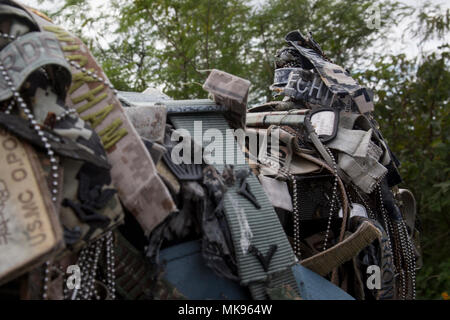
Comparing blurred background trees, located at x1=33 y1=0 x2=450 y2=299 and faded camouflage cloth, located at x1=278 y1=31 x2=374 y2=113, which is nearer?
faded camouflage cloth, located at x1=278 y1=31 x2=374 y2=113

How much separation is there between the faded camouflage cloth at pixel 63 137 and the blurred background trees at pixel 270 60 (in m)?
3.18

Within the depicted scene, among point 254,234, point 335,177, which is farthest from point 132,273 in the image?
point 335,177

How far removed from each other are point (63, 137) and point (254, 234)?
1.77 feet

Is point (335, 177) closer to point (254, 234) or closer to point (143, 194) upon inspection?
point (254, 234)

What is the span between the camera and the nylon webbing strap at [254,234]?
123 centimetres

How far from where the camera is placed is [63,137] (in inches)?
41.5

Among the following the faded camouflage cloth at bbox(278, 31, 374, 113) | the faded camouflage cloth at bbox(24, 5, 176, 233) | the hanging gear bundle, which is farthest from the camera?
the faded camouflage cloth at bbox(278, 31, 374, 113)

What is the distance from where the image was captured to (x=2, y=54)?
3.59 ft

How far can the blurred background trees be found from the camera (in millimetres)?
4086

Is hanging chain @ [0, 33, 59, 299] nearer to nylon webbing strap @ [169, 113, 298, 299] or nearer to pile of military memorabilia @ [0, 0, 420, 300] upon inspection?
pile of military memorabilia @ [0, 0, 420, 300]

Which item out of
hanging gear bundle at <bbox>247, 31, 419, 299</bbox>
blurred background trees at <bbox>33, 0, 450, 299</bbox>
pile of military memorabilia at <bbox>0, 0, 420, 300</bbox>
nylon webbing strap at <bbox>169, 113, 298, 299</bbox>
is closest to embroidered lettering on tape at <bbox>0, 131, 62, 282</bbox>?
pile of military memorabilia at <bbox>0, 0, 420, 300</bbox>

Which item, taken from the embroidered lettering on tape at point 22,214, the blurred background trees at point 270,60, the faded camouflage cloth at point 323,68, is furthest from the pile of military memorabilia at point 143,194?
the blurred background trees at point 270,60
